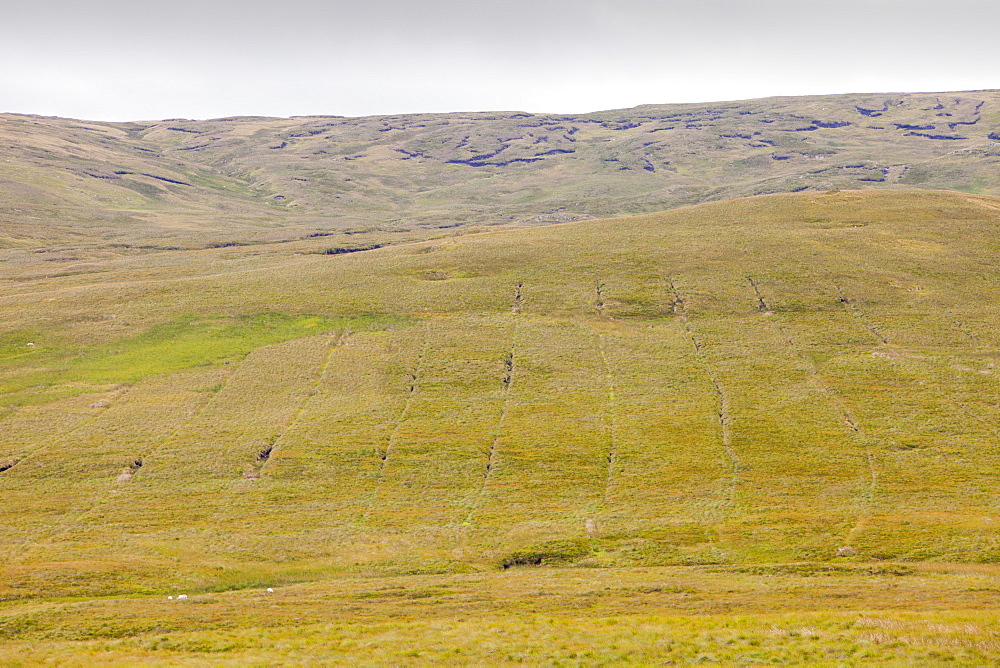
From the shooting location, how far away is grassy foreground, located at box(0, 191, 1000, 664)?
3734 cm

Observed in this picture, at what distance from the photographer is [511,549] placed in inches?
2044

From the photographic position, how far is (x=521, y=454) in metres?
67.2

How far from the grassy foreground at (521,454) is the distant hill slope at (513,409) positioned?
37 centimetres

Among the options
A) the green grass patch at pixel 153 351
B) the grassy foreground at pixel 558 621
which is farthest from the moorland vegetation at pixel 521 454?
the green grass patch at pixel 153 351

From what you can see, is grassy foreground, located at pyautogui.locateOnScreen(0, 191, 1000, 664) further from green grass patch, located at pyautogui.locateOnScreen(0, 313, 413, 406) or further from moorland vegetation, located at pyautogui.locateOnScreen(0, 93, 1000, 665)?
green grass patch, located at pyautogui.locateOnScreen(0, 313, 413, 406)

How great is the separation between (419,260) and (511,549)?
79636 millimetres

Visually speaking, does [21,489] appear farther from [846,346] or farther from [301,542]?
[846,346]

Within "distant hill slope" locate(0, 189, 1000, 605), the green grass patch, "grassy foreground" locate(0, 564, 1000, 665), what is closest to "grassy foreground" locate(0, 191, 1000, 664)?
"grassy foreground" locate(0, 564, 1000, 665)

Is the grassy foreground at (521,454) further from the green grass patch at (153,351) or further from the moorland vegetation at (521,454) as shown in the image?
the green grass patch at (153,351)

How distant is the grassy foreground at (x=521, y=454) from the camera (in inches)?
1470

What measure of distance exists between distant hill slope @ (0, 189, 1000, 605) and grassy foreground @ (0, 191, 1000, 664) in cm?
37

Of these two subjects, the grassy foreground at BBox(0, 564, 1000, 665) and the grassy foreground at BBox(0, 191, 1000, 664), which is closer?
the grassy foreground at BBox(0, 564, 1000, 665)

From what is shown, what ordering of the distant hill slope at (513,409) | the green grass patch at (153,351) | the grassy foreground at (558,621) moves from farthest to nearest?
the green grass patch at (153,351) → the distant hill slope at (513,409) → the grassy foreground at (558,621)

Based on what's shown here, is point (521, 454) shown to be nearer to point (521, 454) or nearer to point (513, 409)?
point (521, 454)
